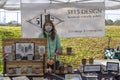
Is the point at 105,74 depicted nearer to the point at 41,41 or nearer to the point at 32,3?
the point at 41,41

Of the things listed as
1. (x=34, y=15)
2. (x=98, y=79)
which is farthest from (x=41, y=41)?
(x=34, y=15)

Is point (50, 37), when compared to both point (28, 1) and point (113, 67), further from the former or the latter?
point (28, 1)

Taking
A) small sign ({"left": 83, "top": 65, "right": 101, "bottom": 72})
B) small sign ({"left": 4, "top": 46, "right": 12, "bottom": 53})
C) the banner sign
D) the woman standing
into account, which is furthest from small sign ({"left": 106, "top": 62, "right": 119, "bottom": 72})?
the banner sign

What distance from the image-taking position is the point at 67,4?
5.54 meters

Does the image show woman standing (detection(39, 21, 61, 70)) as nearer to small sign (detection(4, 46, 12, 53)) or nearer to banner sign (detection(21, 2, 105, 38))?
small sign (detection(4, 46, 12, 53))

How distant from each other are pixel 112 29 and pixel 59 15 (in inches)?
275

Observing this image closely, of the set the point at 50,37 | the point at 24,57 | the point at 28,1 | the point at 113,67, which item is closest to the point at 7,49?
the point at 24,57

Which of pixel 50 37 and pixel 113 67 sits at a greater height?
pixel 50 37

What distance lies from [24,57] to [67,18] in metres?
2.42

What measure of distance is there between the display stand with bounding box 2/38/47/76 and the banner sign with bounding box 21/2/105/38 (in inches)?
85.7

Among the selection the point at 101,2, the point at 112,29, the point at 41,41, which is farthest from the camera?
the point at 112,29

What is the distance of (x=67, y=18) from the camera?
5.62 meters

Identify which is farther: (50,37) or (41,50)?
(50,37)

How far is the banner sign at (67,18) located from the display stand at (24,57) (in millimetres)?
2178
